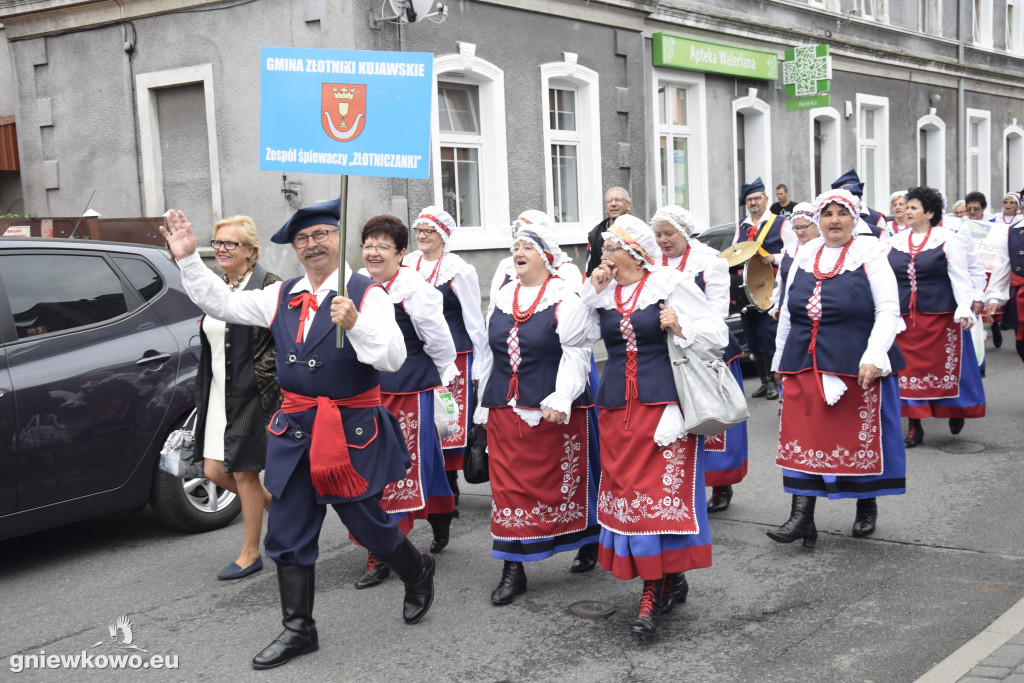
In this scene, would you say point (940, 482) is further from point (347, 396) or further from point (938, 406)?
point (347, 396)

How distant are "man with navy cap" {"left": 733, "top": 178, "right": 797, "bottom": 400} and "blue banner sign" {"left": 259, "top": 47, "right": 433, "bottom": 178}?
6.32 m

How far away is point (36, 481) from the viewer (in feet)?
17.2

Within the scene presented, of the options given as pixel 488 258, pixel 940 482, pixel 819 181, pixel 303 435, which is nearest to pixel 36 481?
pixel 303 435

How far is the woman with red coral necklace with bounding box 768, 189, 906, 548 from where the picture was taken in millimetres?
5617

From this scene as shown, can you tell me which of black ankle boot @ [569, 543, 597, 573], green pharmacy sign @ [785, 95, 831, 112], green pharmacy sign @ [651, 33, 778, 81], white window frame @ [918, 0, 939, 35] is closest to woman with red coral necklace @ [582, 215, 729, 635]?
black ankle boot @ [569, 543, 597, 573]

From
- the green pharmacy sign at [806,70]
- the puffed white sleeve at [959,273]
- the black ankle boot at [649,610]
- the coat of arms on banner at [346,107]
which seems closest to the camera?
the coat of arms on banner at [346,107]

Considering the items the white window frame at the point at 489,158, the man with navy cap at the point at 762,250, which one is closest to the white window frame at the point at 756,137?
the white window frame at the point at 489,158

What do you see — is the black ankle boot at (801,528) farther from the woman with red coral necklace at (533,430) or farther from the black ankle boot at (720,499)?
the woman with red coral necklace at (533,430)

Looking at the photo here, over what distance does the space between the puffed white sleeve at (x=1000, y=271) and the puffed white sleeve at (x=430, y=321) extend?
5.59m

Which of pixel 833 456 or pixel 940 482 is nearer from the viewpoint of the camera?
pixel 833 456

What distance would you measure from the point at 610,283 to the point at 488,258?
1002 cm

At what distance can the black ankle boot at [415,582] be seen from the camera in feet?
15.1

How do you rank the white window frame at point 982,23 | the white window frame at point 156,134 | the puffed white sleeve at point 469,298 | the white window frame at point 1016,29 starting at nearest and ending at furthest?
the puffed white sleeve at point 469,298, the white window frame at point 156,134, the white window frame at point 982,23, the white window frame at point 1016,29

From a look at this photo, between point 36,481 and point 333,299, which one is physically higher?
point 333,299
